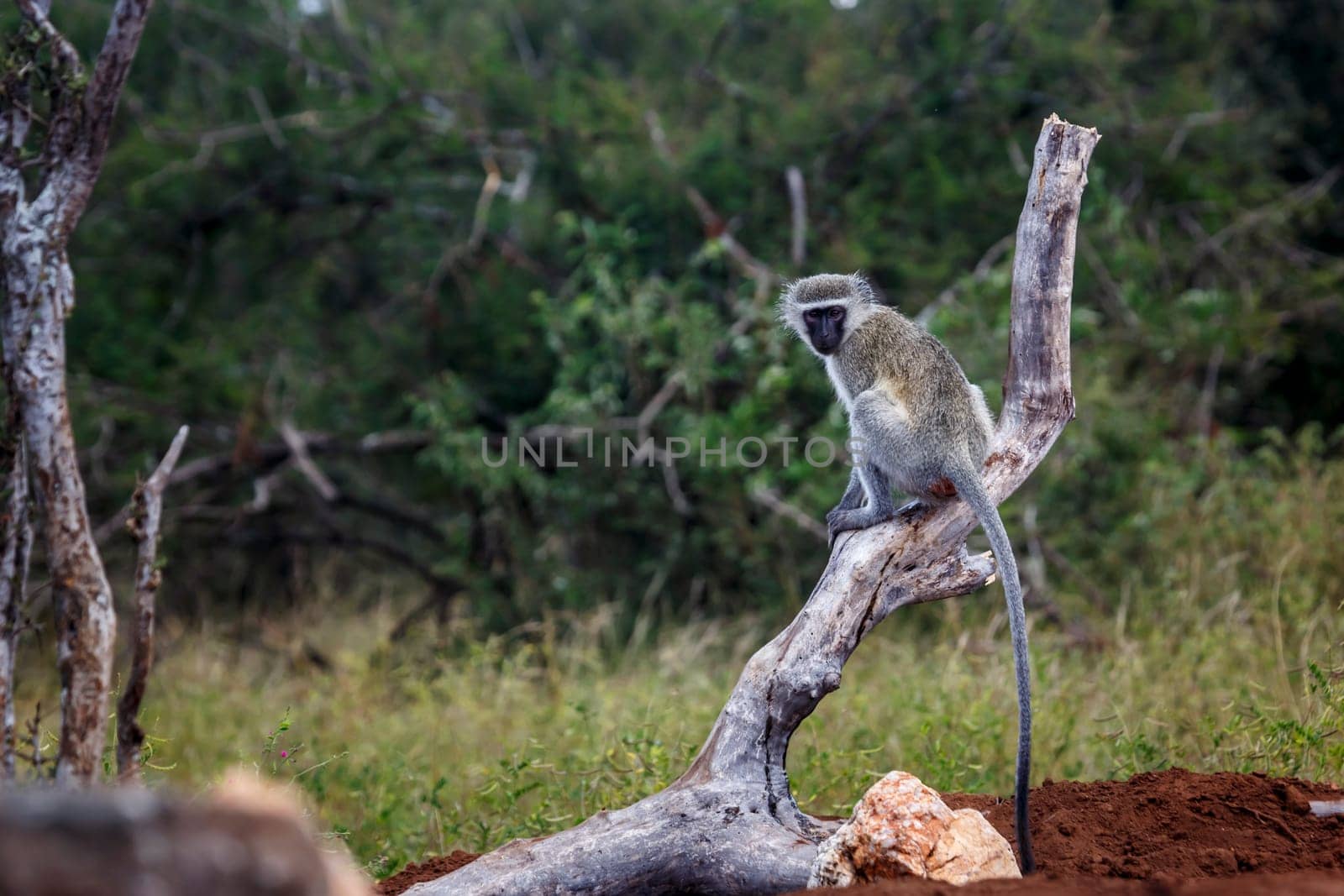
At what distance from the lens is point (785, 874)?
3.25 meters

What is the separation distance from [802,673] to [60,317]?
2740 mm

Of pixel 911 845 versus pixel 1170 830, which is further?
pixel 1170 830

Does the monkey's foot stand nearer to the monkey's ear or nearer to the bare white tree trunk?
the monkey's ear

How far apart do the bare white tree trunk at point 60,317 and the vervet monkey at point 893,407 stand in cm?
257

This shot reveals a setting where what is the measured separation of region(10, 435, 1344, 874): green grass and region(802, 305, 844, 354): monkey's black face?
160cm

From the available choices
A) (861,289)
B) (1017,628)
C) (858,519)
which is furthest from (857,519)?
(861,289)

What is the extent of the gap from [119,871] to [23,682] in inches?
258

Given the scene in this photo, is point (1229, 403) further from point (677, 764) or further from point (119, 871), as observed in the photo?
point (119, 871)

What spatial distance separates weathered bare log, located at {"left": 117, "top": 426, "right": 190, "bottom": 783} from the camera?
3479mm

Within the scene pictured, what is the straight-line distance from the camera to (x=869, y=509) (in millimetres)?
4340

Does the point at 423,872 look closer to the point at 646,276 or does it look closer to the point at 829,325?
the point at 829,325

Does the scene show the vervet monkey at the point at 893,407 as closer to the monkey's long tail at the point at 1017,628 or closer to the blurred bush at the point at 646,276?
the monkey's long tail at the point at 1017,628

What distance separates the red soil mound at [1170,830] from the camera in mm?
3139

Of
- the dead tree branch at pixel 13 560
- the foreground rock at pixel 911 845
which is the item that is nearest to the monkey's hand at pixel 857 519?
the foreground rock at pixel 911 845
